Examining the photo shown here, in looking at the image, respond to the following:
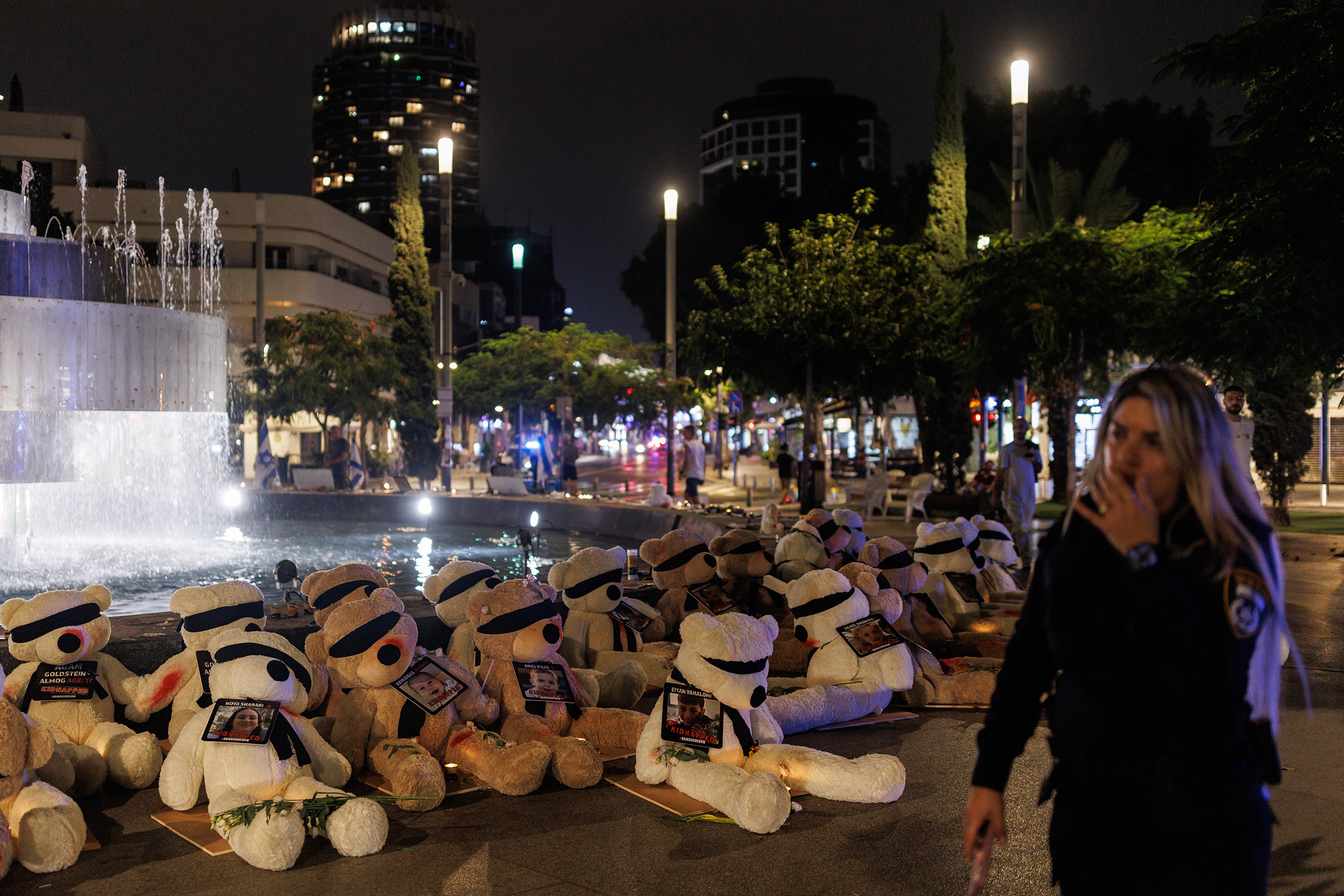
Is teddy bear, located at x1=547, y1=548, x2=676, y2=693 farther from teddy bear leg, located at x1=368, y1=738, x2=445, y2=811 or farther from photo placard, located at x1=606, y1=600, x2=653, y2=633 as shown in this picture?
teddy bear leg, located at x1=368, y1=738, x2=445, y2=811

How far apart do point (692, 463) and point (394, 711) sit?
1931 cm

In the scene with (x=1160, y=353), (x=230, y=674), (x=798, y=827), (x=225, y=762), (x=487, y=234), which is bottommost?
(x=798, y=827)

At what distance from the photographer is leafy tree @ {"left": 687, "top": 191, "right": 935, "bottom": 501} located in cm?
1995

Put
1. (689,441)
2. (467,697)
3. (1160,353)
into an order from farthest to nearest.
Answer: (689,441) < (1160,353) < (467,697)

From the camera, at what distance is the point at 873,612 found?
21.4 ft

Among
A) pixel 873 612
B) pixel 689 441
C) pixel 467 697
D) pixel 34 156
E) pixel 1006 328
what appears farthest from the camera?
pixel 34 156

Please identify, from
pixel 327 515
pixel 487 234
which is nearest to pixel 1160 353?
pixel 327 515

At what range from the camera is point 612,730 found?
5.60 metres

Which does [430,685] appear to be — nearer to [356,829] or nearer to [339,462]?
[356,829]

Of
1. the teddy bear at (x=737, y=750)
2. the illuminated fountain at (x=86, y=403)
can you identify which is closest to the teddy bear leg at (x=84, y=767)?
the teddy bear at (x=737, y=750)

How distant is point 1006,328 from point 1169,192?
74.7 feet

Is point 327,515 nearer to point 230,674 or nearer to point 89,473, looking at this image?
point 89,473

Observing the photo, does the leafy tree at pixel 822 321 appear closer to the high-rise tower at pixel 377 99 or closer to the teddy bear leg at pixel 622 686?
the teddy bear leg at pixel 622 686

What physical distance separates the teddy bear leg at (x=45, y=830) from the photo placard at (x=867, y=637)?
3.69m
